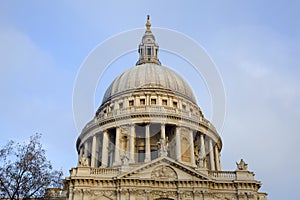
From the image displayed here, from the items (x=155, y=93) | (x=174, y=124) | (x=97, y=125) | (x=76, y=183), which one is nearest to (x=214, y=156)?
(x=174, y=124)

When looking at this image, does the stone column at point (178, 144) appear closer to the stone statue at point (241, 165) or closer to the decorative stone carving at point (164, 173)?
the stone statue at point (241, 165)

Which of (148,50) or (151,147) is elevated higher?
(148,50)

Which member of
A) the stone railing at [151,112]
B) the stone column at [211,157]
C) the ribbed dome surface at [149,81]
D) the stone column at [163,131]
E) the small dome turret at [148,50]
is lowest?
the stone column at [211,157]

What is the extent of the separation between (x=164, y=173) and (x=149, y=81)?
2693cm

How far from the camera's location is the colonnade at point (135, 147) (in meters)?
57.9

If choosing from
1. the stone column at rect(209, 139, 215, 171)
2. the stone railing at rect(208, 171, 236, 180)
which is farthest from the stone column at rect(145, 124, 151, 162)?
the stone railing at rect(208, 171, 236, 180)

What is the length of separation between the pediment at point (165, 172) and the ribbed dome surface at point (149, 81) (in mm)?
24052

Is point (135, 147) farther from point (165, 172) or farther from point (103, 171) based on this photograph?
point (165, 172)

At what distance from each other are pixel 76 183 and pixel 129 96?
25.6 m

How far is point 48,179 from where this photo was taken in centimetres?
3303

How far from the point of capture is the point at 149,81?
69375 mm

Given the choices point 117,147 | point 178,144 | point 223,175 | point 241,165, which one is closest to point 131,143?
point 117,147

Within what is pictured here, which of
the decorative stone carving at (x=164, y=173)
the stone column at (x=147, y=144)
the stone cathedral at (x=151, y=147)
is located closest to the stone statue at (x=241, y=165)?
the stone cathedral at (x=151, y=147)

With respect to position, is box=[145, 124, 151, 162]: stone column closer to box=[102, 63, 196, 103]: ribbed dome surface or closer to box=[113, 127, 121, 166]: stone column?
box=[113, 127, 121, 166]: stone column
